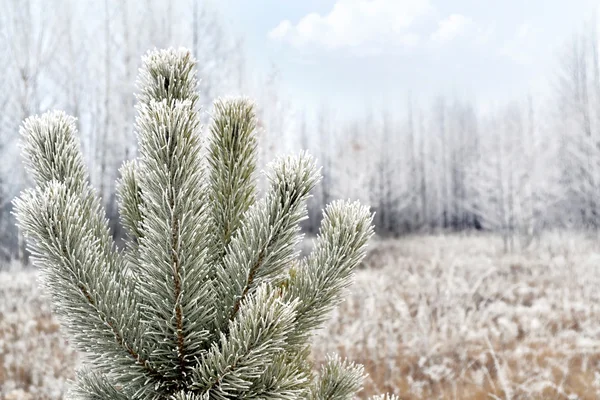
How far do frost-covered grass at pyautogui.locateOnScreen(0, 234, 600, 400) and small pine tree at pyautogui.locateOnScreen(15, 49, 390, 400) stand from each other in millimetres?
1761

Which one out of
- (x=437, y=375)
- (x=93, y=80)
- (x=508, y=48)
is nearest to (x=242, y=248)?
(x=437, y=375)

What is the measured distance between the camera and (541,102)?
8.14 m

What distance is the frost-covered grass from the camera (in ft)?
9.03

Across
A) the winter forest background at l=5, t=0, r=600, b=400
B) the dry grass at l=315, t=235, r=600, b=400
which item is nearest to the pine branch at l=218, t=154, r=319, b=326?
the winter forest background at l=5, t=0, r=600, b=400

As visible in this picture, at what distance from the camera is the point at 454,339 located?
3.30 metres

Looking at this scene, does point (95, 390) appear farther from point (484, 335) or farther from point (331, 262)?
point (484, 335)

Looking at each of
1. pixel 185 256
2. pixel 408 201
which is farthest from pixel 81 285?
pixel 408 201

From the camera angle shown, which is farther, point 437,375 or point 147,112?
point 437,375

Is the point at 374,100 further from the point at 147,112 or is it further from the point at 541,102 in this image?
the point at 147,112

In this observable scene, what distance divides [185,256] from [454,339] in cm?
302

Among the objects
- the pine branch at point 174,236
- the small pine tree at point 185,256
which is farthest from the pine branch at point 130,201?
the pine branch at point 174,236

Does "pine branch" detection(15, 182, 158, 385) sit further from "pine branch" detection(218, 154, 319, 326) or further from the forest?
the forest

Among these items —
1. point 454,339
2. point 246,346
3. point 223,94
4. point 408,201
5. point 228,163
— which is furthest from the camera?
point 408,201

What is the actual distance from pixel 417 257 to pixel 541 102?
343 cm
